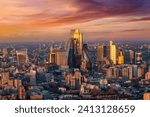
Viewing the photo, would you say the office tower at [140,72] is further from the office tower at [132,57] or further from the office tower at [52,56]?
the office tower at [52,56]

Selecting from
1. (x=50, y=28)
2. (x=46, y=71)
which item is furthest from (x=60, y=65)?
(x=50, y=28)

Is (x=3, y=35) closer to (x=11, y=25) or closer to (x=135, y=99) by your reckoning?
(x=11, y=25)

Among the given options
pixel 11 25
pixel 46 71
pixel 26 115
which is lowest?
pixel 26 115

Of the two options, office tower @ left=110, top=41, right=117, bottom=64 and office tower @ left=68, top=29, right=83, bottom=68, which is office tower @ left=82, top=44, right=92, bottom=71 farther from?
office tower @ left=110, top=41, right=117, bottom=64

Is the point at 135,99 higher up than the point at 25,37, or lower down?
lower down

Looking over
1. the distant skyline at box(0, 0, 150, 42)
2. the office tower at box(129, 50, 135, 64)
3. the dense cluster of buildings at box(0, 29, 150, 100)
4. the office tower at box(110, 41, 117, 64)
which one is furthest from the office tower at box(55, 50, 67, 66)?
the office tower at box(129, 50, 135, 64)
